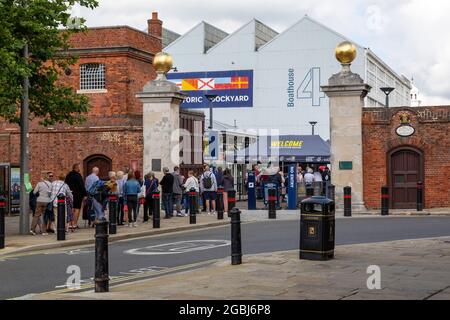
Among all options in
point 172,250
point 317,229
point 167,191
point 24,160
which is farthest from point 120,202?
point 317,229

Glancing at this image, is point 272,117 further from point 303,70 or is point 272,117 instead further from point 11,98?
point 11,98

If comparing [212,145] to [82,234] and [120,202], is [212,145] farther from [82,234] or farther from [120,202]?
[82,234]

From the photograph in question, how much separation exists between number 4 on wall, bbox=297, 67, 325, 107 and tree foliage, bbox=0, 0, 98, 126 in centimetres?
5020

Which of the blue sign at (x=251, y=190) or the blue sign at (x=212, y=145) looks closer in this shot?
the blue sign at (x=251, y=190)

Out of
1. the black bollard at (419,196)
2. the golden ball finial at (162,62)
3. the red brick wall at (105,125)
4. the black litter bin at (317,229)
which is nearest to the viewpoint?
the black litter bin at (317,229)

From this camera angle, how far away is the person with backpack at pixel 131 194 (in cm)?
2056

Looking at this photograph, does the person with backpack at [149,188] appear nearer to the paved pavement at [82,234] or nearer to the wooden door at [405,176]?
the paved pavement at [82,234]

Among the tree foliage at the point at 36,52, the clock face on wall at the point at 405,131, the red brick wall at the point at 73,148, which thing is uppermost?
the tree foliage at the point at 36,52

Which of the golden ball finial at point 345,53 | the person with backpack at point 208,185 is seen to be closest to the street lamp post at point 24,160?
the person with backpack at point 208,185

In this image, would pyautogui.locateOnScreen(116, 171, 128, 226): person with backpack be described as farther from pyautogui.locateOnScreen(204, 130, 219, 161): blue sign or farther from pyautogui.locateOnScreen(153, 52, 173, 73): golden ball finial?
pyautogui.locateOnScreen(204, 130, 219, 161): blue sign

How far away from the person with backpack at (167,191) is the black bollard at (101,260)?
43.5ft

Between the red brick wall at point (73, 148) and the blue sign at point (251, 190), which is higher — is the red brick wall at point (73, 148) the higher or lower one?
the higher one
